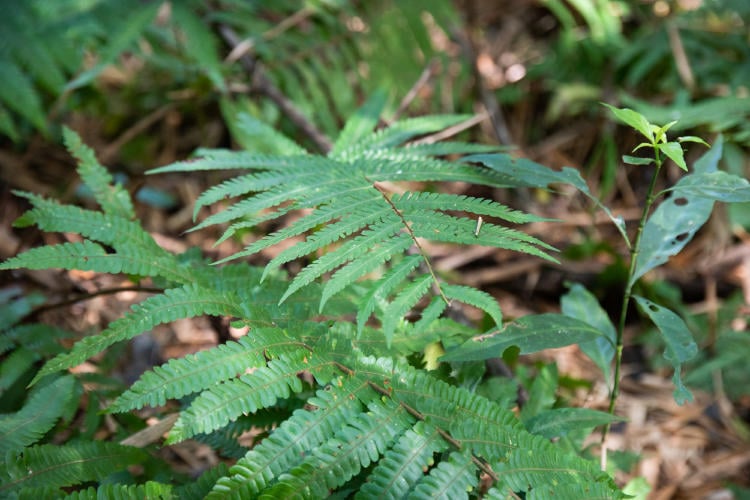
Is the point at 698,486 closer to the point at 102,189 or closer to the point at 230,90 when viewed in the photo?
the point at 102,189

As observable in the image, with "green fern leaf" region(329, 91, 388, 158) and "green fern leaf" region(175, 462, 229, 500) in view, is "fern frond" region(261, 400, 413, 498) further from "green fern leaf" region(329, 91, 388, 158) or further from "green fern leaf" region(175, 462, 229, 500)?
"green fern leaf" region(329, 91, 388, 158)

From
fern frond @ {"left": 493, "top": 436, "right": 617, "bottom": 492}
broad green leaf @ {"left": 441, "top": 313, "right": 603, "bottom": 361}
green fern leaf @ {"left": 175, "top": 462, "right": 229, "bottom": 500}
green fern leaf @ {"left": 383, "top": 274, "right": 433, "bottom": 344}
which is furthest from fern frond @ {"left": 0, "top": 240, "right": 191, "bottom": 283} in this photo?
fern frond @ {"left": 493, "top": 436, "right": 617, "bottom": 492}

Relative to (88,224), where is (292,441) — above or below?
below

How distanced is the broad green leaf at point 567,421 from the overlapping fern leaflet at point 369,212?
0.31 meters

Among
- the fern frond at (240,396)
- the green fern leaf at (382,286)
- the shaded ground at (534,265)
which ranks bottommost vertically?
the shaded ground at (534,265)

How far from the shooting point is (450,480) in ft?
2.78

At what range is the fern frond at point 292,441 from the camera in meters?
0.82

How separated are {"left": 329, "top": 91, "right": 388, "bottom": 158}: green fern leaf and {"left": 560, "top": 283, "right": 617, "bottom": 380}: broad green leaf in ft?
2.26

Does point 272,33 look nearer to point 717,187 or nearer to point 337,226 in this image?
point 337,226

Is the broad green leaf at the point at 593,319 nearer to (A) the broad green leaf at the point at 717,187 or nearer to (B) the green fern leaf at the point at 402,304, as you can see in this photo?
(A) the broad green leaf at the point at 717,187

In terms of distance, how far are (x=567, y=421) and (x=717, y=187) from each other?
517 millimetres

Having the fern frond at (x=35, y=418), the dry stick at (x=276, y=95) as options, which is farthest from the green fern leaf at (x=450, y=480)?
the dry stick at (x=276, y=95)

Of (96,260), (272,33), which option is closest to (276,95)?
(272,33)

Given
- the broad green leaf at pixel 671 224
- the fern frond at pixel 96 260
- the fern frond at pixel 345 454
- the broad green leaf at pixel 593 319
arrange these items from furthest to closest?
the broad green leaf at pixel 593 319 → the broad green leaf at pixel 671 224 → the fern frond at pixel 96 260 → the fern frond at pixel 345 454
